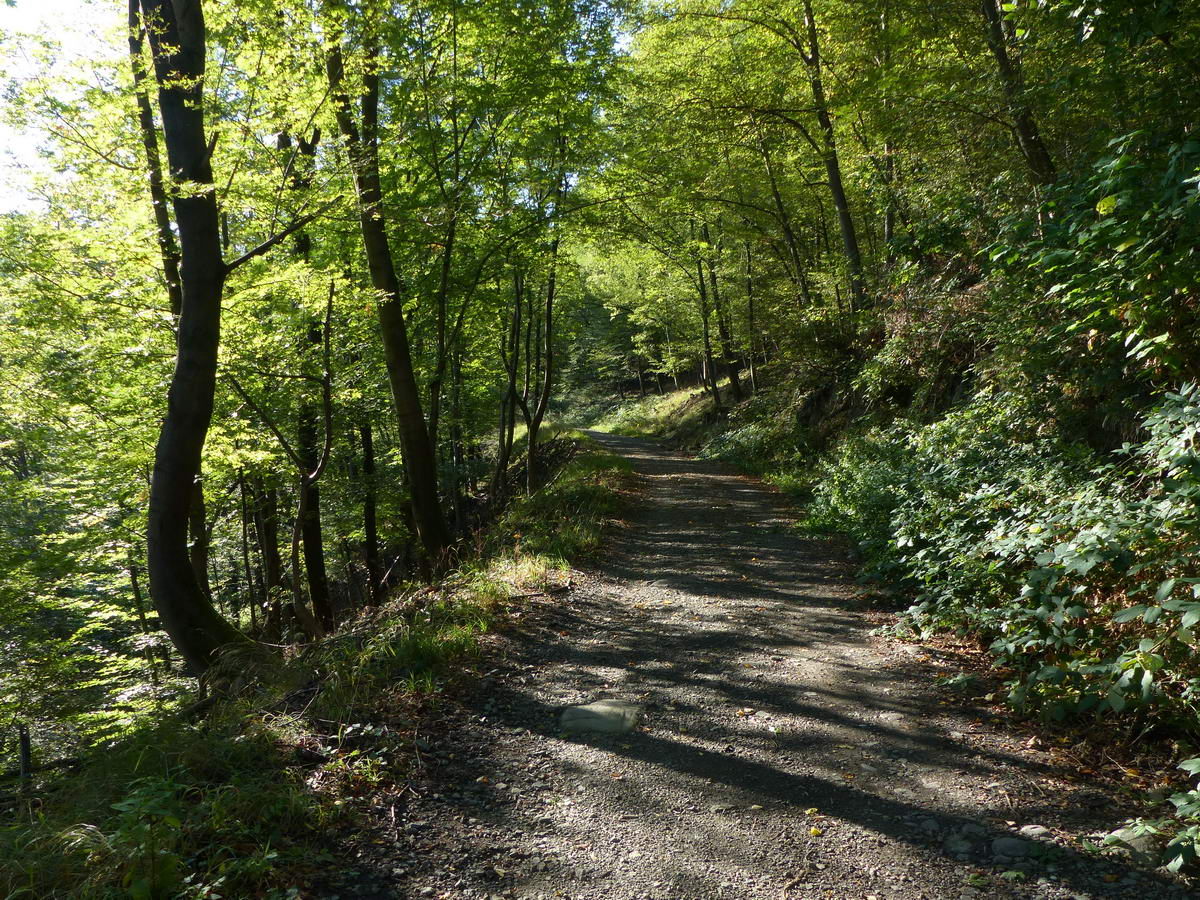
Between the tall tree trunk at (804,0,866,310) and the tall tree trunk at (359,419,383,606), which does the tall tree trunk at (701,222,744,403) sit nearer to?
the tall tree trunk at (804,0,866,310)

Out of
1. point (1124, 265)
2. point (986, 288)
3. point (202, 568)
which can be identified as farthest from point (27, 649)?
point (986, 288)

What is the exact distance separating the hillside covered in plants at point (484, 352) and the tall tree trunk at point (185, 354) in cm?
4

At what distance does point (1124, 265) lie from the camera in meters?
4.23

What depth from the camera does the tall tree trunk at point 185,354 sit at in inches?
250

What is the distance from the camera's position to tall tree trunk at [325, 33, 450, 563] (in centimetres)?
907

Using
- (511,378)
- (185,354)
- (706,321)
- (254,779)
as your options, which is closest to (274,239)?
(185,354)

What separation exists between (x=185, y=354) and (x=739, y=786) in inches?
247

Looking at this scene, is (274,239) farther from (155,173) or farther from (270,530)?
(270,530)

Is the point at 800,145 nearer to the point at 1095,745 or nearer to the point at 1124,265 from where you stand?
the point at 1124,265

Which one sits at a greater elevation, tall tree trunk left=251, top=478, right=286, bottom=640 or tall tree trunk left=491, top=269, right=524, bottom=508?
tall tree trunk left=491, top=269, right=524, bottom=508

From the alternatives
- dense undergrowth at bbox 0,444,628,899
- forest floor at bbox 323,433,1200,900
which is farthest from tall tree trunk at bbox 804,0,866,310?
dense undergrowth at bbox 0,444,628,899

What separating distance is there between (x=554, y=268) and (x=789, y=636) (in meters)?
10.0

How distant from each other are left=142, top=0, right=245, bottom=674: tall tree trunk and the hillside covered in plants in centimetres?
4

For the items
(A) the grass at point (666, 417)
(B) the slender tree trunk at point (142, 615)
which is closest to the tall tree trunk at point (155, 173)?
(B) the slender tree trunk at point (142, 615)
